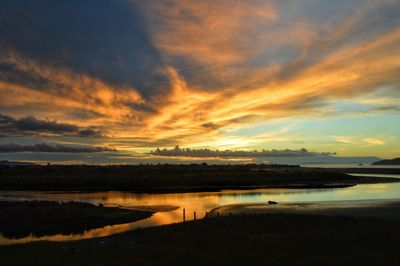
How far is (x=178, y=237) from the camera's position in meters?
30.3

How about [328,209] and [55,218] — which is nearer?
[55,218]

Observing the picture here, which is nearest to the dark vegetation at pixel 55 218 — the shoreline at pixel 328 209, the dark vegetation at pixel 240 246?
the dark vegetation at pixel 240 246

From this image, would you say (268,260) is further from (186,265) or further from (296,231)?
Answer: (296,231)

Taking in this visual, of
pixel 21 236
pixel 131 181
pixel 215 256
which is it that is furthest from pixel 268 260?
pixel 131 181

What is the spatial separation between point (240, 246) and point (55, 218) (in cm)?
2791

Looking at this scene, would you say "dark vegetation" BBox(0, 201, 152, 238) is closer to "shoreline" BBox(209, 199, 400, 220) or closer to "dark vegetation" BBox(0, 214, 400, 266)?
"dark vegetation" BBox(0, 214, 400, 266)

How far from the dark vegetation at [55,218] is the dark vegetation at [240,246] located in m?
11.5

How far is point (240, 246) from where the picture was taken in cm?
2730

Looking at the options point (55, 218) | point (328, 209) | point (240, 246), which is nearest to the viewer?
point (240, 246)

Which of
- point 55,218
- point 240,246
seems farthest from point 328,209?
point 55,218

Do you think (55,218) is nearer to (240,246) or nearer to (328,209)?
(240,246)

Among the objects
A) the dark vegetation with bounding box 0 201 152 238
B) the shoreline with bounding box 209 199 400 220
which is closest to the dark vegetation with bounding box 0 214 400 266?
the dark vegetation with bounding box 0 201 152 238

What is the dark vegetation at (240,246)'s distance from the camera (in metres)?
23.7

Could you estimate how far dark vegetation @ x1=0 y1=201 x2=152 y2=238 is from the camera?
137 feet
